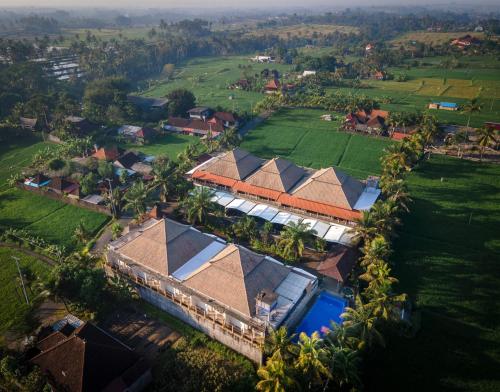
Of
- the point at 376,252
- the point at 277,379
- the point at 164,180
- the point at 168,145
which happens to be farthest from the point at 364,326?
the point at 168,145

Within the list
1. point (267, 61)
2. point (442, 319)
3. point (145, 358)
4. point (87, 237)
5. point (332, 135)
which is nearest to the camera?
point (145, 358)

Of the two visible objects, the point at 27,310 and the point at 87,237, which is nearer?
the point at 27,310

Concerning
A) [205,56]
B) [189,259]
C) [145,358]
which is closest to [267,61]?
[205,56]

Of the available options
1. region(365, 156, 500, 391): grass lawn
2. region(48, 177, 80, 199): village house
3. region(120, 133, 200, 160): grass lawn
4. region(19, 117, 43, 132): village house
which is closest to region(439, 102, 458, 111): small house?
region(365, 156, 500, 391): grass lawn

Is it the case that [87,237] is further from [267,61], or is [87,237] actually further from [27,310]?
[267,61]

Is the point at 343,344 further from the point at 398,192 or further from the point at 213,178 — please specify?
the point at 213,178

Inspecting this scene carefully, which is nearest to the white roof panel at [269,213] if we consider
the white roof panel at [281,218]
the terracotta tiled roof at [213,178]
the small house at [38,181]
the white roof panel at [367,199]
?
the white roof panel at [281,218]

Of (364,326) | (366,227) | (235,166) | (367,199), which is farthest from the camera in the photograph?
(235,166)
